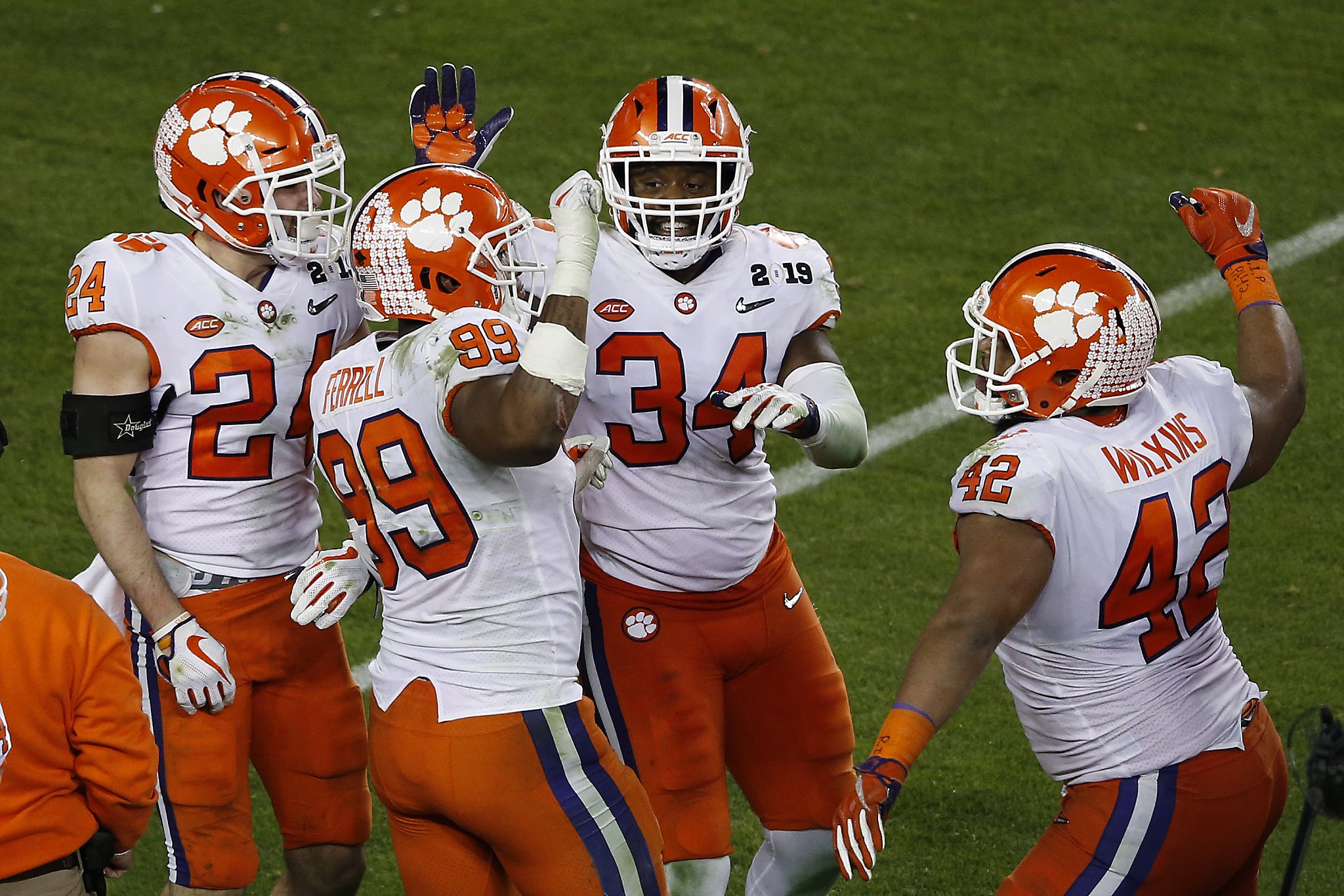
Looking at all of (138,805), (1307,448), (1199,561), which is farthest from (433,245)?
(1307,448)

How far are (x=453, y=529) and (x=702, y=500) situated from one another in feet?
2.84

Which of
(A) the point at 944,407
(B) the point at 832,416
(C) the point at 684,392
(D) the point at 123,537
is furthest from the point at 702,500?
(A) the point at 944,407

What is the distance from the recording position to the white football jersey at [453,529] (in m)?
3.28

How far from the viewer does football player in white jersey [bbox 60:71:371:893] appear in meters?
3.82

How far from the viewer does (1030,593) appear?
3166 millimetres

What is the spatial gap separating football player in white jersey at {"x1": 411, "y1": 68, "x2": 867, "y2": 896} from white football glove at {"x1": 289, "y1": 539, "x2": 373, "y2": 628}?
2.16 ft

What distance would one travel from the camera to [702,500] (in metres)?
4.02

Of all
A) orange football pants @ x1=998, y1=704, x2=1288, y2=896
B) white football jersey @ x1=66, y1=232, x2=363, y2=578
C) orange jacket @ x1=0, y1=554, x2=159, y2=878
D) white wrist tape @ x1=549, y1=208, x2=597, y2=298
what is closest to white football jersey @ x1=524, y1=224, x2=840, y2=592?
white wrist tape @ x1=549, y1=208, x2=597, y2=298

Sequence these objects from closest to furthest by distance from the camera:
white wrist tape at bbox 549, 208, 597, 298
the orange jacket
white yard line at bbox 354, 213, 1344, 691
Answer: the orange jacket < white wrist tape at bbox 549, 208, 597, 298 < white yard line at bbox 354, 213, 1344, 691

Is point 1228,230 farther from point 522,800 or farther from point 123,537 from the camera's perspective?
point 123,537

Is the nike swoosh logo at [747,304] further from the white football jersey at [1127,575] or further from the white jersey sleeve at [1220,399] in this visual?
the white jersey sleeve at [1220,399]

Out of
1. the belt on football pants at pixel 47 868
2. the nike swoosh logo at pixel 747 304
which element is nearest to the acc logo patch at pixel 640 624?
the nike swoosh logo at pixel 747 304

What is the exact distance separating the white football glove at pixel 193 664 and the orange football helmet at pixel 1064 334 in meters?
1.79

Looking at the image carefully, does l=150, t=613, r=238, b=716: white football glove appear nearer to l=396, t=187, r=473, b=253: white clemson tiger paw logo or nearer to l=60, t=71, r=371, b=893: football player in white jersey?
l=60, t=71, r=371, b=893: football player in white jersey
